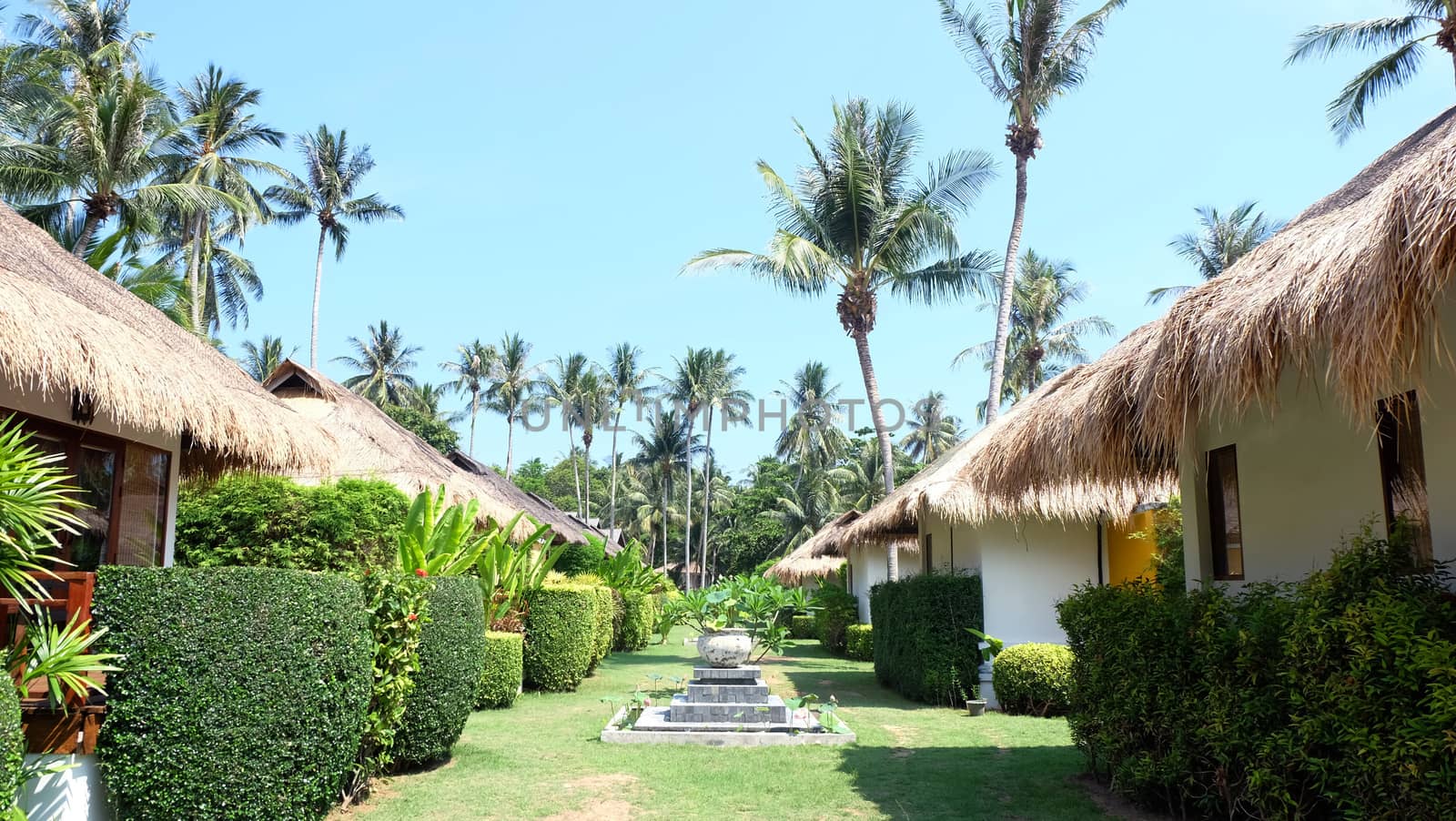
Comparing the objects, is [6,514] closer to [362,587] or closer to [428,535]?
[362,587]

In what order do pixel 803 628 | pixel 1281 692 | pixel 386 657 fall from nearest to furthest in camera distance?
pixel 1281 692
pixel 386 657
pixel 803 628

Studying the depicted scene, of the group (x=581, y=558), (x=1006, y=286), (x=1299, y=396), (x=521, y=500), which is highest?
(x=1006, y=286)

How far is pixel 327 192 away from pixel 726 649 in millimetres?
30332

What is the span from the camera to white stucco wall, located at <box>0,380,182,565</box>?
22.4 ft

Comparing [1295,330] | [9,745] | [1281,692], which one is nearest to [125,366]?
[9,745]

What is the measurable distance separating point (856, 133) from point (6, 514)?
59.6 feet

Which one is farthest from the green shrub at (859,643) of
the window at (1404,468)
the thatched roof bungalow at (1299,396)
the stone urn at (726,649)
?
the window at (1404,468)

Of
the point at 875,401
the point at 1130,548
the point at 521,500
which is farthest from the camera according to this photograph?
the point at 521,500

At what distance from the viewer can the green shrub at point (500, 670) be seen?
41.1 feet

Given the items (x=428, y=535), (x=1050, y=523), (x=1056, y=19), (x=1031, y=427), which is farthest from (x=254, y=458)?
(x=1056, y=19)

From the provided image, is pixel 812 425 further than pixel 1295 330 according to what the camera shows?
Yes

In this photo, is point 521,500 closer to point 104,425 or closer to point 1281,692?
point 104,425

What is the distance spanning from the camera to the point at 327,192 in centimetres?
3556

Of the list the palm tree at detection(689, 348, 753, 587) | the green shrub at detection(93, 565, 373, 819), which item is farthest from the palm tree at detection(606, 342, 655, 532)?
the green shrub at detection(93, 565, 373, 819)
